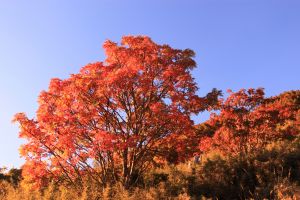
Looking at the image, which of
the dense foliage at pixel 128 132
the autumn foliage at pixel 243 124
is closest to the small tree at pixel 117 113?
the dense foliage at pixel 128 132

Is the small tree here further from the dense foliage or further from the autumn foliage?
the autumn foliage

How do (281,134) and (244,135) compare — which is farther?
(281,134)

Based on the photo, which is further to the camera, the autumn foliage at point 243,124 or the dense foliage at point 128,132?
the autumn foliage at point 243,124

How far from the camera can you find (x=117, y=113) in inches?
651

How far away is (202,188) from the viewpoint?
15.7 metres

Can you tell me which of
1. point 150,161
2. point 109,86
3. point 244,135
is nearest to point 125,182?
point 150,161

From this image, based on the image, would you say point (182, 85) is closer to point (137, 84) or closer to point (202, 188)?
point (137, 84)

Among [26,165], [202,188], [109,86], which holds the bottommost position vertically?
[202,188]

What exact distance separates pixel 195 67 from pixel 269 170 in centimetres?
533

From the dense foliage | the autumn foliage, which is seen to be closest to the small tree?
the dense foliage

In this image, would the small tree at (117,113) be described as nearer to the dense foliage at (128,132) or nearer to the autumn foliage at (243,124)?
the dense foliage at (128,132)

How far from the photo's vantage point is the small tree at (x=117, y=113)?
51.7ft

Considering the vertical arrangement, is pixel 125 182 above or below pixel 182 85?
below

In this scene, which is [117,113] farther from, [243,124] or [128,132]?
[243,124]
